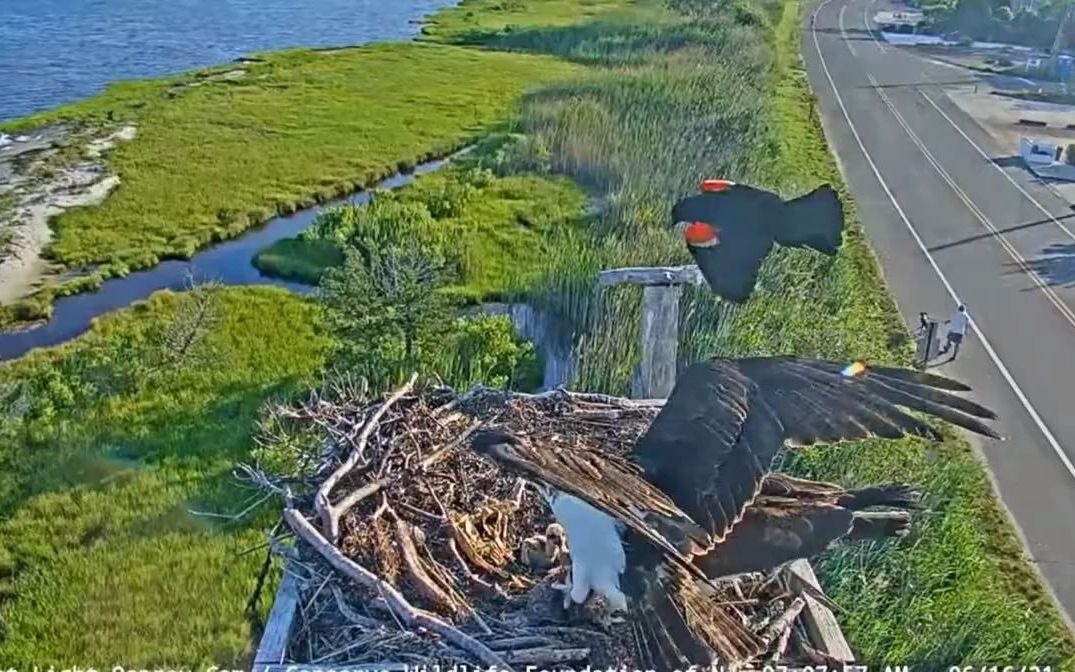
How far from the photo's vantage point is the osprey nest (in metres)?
4.61

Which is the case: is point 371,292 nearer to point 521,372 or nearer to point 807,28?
point 521,372

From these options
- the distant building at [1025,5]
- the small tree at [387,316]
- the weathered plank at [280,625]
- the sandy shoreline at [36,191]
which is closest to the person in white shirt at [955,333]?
the small tree at [387,316]

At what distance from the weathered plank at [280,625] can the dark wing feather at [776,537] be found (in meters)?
1.91

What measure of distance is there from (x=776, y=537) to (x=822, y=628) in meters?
0.48

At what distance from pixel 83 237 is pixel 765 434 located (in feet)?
56.0

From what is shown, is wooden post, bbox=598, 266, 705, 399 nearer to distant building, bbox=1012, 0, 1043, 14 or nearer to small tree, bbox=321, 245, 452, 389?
small tree, bbox=321, 245, 452, 389

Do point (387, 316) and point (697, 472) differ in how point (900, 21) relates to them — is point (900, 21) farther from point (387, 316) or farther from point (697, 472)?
point (697, 472)

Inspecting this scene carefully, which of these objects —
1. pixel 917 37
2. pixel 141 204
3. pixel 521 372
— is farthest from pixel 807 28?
pixel 521 372

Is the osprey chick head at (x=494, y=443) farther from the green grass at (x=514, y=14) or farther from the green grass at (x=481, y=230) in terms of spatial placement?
the green grass at (x=514, y=14)

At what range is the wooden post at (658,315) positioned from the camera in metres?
7.08

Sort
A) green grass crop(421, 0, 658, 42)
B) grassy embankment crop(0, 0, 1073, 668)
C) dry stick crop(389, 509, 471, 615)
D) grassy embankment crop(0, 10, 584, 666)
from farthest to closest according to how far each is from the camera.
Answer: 1. green grass crop(421, 0, 658, 42)
2. grassy embankment crop(0, 10, 584, 666)
3. grassy embankment crop(0, 0, 1073, 668)
4. dry stick crop(389, 509, 471, 615)

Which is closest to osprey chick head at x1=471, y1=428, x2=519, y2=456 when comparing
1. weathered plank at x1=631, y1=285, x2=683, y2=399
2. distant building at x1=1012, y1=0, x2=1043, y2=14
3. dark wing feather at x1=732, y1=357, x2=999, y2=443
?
dark wing feather at x1=732, y1=357, x2=999, y2=443

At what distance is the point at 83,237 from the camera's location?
18812 mm

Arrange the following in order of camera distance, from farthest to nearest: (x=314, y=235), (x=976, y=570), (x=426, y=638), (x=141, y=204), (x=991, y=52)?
(x=991, y=52) → (x=141, y=204) → (x=314, y=235) → (x=976, y=570) → (x=426, y=638)
